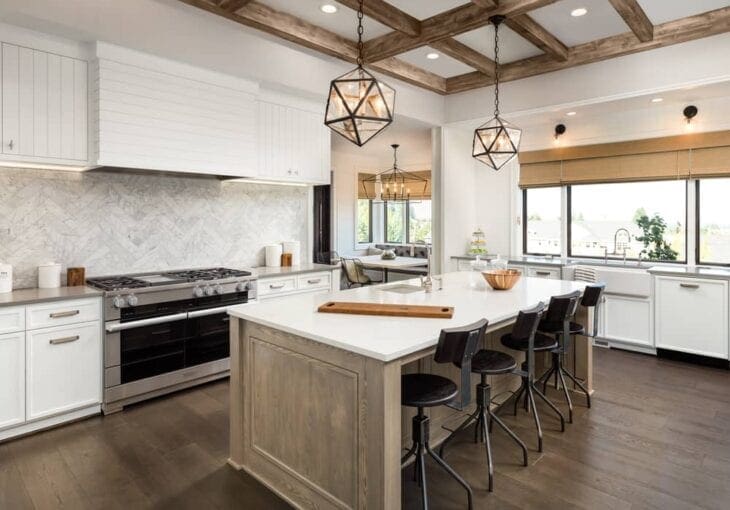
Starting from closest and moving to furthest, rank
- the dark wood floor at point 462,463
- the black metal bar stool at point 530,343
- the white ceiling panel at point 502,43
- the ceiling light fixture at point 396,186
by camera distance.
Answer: the dark wood floor at point 462,463, the black metal bar stool at point 530,343, the white ceiling panel at point 502,43, the ceiling light fixture at point 396,186

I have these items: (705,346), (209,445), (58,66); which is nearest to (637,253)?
(705,346)

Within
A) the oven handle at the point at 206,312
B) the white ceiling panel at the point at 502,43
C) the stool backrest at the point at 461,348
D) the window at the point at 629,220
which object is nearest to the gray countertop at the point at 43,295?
the oven handle at the point at 206,312

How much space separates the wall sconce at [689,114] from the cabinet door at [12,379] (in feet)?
20.2

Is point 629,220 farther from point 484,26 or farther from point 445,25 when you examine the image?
point 445,25

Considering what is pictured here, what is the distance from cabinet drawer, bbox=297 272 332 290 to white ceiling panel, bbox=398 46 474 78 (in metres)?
2.41

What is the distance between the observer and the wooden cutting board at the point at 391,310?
254 cm

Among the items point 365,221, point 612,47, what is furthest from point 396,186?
point 612,47

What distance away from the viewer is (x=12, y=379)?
2953 mm

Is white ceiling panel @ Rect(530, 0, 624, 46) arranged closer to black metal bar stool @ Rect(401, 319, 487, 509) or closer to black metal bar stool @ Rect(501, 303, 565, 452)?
black metal bar stool @ Rect(501, 303, 565, 452)

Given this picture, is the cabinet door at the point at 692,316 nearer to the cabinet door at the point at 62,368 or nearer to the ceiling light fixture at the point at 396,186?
the ceiling light fixture at the point at 396,186

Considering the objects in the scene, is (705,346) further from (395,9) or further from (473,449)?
(395,9)

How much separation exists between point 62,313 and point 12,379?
0.48 metres

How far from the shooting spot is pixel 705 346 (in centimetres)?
444

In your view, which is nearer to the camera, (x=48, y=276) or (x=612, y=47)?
(x=48, y=276)
